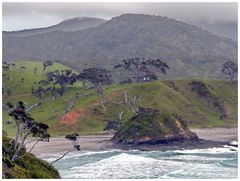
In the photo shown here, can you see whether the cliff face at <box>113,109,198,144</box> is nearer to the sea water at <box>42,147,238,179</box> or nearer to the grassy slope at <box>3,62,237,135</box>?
the sea water at <box>42,147,238,179</box>

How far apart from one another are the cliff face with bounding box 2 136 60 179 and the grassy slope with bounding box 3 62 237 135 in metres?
60.9

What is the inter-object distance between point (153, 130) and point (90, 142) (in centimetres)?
1119

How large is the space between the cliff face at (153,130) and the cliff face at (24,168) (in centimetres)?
4307

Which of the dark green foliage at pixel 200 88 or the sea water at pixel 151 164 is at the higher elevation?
the dark green foliage at pixel 200 88

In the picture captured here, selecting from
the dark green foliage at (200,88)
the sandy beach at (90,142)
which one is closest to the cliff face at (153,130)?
the sandy beach at (90,142)

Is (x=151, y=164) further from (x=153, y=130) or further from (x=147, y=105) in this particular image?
(x=147, y=105)

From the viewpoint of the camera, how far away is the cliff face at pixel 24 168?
82.9 feet

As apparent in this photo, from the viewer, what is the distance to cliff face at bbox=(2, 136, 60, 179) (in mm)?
25277

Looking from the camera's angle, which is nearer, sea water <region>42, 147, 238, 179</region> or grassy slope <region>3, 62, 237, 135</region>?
sea water <region>42, 147, 238, 179</region>

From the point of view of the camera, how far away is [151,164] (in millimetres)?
54625

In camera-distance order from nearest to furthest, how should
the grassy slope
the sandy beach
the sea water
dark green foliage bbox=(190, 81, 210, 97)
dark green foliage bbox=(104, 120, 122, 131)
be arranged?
the sea water → the sandy beach → dark green foliage bbox=(104, 120, 122, 131) → the grassy slope → dark green foliage bbox=(190, 81, 210, 97)

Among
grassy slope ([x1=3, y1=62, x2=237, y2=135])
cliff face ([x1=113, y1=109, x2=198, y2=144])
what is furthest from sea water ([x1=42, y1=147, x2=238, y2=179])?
grassy slope ([x1=3, y1=62, x2=237, y2=135])

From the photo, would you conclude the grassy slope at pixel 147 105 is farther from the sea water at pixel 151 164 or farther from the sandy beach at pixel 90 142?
the sea water at pixel 151 164

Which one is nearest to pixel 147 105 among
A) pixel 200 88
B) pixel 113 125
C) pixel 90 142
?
pixel 113 125
